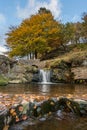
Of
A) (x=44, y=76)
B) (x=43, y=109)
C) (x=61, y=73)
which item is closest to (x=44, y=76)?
(x=44, y=76)

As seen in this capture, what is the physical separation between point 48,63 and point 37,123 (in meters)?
26.8

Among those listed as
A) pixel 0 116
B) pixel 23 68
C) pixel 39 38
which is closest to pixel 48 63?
pixel 23 68

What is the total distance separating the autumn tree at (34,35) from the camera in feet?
145

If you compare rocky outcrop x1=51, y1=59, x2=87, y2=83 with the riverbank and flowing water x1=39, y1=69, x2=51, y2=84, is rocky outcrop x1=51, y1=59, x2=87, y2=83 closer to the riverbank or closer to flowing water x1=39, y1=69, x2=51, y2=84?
flowing water x1=39, y1=69, x2=51, y2=84

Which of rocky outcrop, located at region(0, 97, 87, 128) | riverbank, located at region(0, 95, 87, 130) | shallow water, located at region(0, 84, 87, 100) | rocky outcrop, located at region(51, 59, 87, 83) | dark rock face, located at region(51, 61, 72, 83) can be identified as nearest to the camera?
riverbank, located at region(0, 95, 87, 130)

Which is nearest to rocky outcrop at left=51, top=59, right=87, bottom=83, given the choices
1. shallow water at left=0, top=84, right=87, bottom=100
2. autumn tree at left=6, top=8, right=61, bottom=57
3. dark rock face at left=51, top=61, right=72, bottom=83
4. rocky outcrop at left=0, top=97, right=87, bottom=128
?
dark rock face at left=51, top=61, right=72, bottom=83

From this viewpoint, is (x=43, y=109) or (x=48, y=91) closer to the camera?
(x=43, y=109)

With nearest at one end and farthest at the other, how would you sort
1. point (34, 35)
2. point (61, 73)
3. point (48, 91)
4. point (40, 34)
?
point (48, 91)
point (61, 73)
point (34, 35)
point (40, 34)

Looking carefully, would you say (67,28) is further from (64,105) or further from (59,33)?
(64,105)

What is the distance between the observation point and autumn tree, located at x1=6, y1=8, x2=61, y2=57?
44.2m

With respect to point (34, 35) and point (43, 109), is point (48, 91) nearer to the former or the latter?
point (43, 109)

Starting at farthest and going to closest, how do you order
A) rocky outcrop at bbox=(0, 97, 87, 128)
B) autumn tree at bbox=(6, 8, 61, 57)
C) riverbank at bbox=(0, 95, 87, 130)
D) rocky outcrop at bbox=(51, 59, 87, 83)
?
1. autumn tree at bbox=(6, 8, 61, 57)
2. rocky outcrop at bbox=(51, 59, 87, 83)
3. rocky outcrop at bbox=(0, 97, 87, 128)
4. riverbank at bbox=(0, 95, 87, 130)

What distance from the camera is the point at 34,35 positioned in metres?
44.4

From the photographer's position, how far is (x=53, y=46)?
48.4 meters
